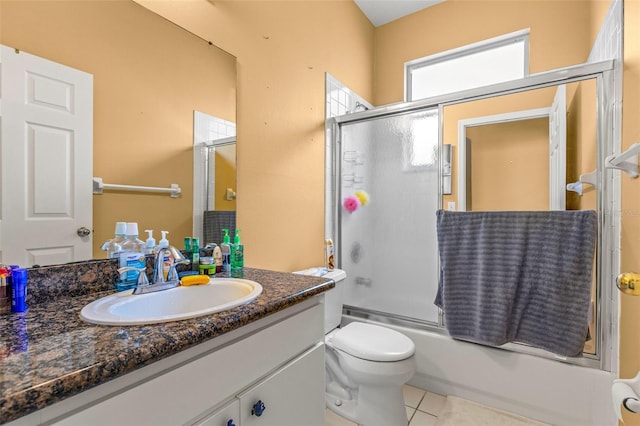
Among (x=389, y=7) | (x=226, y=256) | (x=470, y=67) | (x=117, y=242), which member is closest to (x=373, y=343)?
(x=226, y=256)

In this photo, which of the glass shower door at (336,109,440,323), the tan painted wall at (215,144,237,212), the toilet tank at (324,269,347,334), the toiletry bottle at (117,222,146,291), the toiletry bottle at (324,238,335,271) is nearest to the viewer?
the toiletry bottle at (117,222,146,291)

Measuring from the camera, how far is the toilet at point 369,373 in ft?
4.75

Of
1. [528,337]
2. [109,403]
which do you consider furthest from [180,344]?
[528,337]

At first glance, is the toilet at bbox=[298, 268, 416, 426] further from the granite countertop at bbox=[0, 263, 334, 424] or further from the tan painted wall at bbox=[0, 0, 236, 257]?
the tan painted wall at bbox=[0, 0, 236, 257]

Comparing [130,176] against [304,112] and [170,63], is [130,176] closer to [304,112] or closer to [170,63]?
[170,63]

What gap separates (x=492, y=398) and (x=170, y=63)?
7.45 feet

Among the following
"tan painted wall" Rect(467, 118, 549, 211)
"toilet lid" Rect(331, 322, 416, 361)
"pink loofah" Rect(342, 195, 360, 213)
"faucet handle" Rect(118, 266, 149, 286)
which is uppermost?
"tan painted wall" Rect(467, 118, 549, 211)

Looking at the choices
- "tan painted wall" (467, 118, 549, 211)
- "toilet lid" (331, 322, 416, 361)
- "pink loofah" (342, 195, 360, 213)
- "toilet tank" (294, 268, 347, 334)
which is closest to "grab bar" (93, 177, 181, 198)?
"toilet tank" (294, 268, 347, 334)

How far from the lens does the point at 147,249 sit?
111 cm

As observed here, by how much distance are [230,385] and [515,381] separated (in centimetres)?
161

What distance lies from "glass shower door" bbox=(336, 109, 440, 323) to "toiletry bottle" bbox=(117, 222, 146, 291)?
147 cm

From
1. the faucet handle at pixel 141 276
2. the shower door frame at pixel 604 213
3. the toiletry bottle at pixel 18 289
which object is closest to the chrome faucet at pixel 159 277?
the faucet handle at pixel 141 276

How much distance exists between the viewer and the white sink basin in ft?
2.35

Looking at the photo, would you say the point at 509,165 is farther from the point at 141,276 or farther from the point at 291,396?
the point at 141,276
